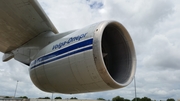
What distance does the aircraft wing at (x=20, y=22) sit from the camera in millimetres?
4703

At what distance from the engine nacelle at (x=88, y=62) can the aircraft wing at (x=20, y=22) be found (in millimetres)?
1026

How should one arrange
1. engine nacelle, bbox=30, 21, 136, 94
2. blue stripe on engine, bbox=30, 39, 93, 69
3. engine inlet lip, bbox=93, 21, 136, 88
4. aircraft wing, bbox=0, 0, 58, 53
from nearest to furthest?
engine inlet lip, bbox=93, 21, 136, 88
engine nacelle, bbox=30, 21, 136, 94
blue stripe on engine, bbox=30, 39, 93, 69
aircraft wing, bbox=0, 0, 58, 53

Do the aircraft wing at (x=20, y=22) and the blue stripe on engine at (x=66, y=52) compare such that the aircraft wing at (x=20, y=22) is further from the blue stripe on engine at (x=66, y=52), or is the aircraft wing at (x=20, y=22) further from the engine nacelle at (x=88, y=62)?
Answer: the blue stripe on engine at (x=66, y=52)

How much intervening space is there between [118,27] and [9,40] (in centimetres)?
402

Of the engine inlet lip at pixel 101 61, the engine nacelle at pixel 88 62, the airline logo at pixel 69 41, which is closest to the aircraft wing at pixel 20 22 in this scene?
the engine nacelle at pixel 88 62

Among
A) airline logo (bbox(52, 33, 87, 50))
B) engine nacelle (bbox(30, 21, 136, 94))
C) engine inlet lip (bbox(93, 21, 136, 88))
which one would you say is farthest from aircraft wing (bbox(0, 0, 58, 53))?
engine inlet lip (bbox(93, 21, 136, 88))

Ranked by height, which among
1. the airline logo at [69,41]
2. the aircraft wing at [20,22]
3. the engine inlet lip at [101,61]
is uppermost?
the aircraft wing at [20,22]

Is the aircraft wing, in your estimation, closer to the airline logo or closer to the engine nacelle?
the engine nacelle

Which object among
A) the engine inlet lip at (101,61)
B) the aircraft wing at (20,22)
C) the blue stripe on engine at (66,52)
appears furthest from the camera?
the aircraft wing at (20,22)

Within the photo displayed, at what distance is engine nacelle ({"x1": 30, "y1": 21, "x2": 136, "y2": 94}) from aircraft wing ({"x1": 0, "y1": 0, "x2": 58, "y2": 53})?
1.03 meters

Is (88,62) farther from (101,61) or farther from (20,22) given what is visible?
(20,22)

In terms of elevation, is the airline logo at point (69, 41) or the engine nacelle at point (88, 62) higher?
the airline logo at point (69, 41)

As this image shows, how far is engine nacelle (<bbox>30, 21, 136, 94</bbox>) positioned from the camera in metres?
3.83

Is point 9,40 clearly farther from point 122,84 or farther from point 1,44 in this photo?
point 122,84
